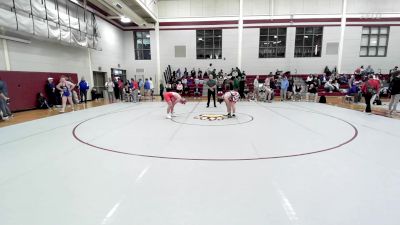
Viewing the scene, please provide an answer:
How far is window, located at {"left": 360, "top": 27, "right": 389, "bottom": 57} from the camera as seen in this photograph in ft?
66.0

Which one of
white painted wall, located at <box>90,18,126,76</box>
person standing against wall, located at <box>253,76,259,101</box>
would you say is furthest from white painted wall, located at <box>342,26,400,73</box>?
white painted wall, located at <box>90,18,126,76</box>

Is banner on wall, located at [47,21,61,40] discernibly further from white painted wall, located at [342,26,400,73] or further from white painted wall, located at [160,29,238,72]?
white painted wall, located at [342,26,400,73]

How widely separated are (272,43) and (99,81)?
15490 millimetres

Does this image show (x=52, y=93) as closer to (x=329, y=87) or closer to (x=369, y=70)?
(x=329, y=87)

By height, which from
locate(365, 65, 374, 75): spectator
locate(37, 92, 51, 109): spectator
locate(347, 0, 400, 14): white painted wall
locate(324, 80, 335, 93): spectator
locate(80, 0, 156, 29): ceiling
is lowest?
locate(37, 92, 51, 109): spectator

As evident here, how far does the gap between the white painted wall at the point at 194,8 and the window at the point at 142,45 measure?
97.1 inches

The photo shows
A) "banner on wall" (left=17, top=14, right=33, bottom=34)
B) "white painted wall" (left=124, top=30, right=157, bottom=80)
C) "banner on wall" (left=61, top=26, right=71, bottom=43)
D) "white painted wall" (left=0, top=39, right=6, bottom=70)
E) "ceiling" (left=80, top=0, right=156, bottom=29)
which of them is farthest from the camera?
"white painted wall" (left=124, top=30, right=157, bottom=80)

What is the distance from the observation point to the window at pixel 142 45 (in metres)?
21.6

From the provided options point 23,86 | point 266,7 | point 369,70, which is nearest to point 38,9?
point 23,86

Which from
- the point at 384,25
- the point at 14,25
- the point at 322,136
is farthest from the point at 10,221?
the point at 384,25

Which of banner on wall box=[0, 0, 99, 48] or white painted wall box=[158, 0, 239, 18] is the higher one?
white painted wall box=[158, 0, 239, 18]

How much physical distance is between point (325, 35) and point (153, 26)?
51.5 ft

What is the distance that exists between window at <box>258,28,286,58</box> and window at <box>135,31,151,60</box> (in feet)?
34.8

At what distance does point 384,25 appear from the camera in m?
20.0
